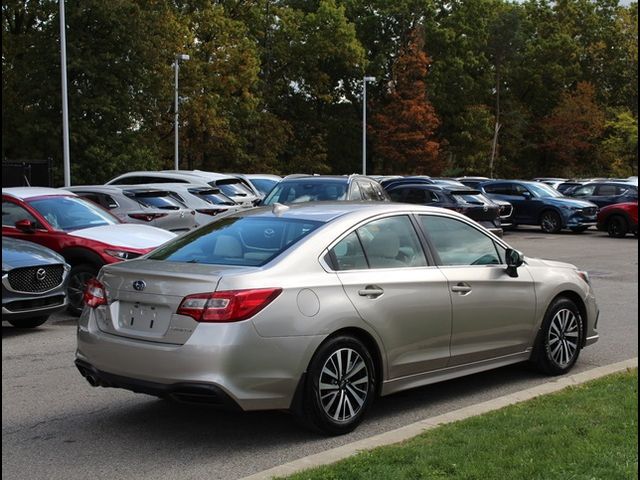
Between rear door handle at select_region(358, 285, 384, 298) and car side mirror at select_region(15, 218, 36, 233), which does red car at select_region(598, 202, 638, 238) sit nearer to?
car side mirror at select_region(15, 218, 36, 233)

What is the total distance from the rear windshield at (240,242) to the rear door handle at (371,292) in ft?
1.81

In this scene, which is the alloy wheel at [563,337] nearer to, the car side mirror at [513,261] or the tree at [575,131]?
the car side mirror at [513,261]

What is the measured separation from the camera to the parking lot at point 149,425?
502cm

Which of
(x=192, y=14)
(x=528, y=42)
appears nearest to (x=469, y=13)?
(x=528, y=42)

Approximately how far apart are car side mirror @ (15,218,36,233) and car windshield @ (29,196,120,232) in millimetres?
297

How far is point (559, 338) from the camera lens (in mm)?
7203

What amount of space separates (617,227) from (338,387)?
71.0 ft

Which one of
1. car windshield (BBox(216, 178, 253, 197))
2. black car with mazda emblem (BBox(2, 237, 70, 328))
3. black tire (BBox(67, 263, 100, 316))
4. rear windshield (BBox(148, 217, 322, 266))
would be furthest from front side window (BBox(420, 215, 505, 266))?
car windshield (BBox(216, 178, 253, 197))

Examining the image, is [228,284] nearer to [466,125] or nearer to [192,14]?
[192,14]

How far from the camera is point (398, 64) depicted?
185ft

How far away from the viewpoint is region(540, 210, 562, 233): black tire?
1052 inches

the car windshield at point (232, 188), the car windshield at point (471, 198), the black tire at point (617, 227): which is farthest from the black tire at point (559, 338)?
the black tire at point (617, 227)

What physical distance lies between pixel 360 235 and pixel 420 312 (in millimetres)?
690

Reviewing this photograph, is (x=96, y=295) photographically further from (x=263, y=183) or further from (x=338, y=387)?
(x=263, y=183)
